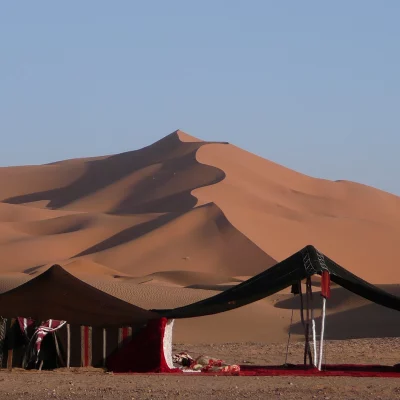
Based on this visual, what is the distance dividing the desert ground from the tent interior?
0.49 metres

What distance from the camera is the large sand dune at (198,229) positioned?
1232 inches

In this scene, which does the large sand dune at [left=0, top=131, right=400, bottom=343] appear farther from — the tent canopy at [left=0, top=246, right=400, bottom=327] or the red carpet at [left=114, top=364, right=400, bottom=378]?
the tent canopy at [left=0, top=246, right=400, bottom=327]

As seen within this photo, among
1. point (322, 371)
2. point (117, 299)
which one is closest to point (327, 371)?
point (322, 371)

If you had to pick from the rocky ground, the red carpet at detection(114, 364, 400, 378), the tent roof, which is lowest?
the rocky ground

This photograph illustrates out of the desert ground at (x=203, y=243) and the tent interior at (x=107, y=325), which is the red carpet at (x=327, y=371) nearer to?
the tent interior at (x=107, y=325)

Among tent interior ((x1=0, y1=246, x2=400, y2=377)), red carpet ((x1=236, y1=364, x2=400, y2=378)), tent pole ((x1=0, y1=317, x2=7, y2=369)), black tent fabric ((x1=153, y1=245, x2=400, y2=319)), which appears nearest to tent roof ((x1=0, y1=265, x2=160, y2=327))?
tent interior ((x1=0, y1=246, x2=400, y2=377))

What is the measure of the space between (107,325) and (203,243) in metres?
34.3

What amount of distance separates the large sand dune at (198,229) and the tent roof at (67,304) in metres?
10.8

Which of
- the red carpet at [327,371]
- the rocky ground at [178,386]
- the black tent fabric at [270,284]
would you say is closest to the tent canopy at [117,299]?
the black tent fabric at [270,284]

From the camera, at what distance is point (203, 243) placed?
48656 mm

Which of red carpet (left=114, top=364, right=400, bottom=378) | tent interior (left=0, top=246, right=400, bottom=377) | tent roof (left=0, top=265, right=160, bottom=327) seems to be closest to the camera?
red carpet (left=114, top=364, right=400, bottom=378)

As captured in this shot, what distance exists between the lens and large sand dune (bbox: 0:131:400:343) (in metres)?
31.3

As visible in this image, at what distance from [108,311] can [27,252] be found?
3694 cm

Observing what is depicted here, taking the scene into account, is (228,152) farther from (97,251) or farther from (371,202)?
(97,251)
